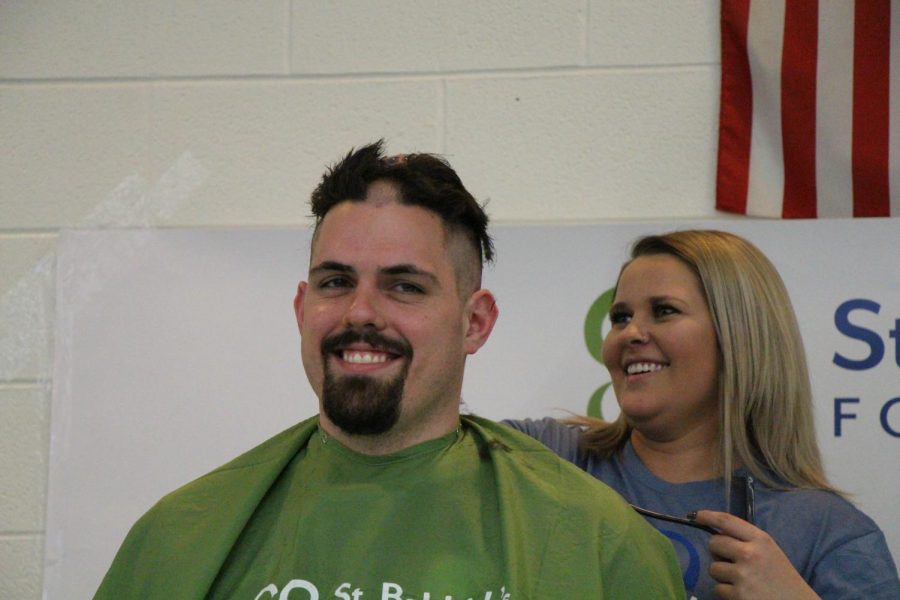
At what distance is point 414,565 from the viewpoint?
4.55 feet

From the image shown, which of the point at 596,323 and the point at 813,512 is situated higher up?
the point at 596,323

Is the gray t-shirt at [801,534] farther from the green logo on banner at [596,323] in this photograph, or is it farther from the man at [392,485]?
the green logo on banner at [596,323]

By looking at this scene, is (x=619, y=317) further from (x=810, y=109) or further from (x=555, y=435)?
(x=810, y=109)

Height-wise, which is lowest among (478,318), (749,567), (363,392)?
(749,567)

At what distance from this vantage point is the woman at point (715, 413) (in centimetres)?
175

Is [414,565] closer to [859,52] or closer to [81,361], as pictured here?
[81,361]

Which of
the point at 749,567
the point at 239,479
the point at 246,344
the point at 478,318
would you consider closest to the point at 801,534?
the point at 749,567

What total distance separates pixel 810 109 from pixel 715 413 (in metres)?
0.76

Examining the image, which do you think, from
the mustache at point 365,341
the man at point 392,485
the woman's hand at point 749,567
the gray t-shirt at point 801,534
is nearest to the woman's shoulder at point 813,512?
the gray t-shirt at point 801,534

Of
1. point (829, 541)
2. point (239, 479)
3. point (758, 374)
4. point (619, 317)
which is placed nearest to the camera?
point (239, 479)

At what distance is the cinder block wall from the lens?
237 centimetres

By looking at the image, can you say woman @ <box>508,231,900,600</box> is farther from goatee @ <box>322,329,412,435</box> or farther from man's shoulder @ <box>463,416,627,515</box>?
goatee @ <box>322,329,412,435</box>

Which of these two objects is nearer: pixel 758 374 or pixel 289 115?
pixel 758 374

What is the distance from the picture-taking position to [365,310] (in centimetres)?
143
